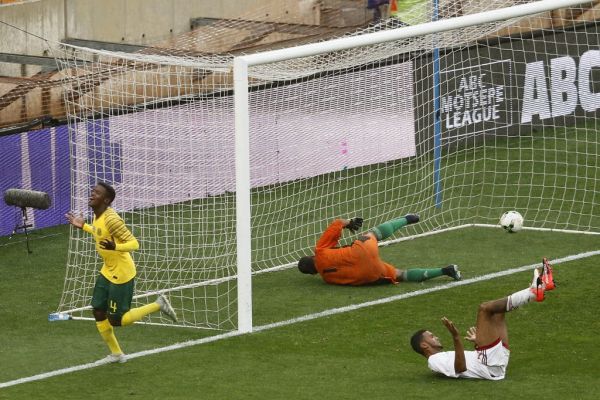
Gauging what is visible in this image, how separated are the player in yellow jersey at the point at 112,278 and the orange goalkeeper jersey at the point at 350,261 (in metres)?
2.90

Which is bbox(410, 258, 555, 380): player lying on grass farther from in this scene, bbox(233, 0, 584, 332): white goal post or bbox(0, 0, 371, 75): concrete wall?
bbox(0, 0, 371, 75): concrete wall

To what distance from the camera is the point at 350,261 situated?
15.8 m

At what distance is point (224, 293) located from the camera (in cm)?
1591

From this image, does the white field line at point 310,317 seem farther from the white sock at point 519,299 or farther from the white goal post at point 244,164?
the white sock at point 519,299

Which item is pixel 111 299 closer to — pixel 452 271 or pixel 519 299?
pixel 519 299

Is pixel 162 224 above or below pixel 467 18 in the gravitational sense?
below

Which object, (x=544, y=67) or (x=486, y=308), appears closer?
(x=486, y=308)

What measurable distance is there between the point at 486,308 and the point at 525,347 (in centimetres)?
135

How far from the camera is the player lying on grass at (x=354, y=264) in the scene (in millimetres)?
15758

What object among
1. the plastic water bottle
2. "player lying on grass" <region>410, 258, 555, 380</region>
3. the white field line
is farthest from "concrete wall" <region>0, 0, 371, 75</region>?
"player lying on grass" <region>410, 258, 555, 380</region>

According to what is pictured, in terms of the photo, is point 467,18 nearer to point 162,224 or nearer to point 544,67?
point 162,224

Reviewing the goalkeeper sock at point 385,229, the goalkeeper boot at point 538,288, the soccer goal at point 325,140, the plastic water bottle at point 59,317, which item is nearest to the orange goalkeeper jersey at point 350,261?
the goalkeeper sock at point 385,229

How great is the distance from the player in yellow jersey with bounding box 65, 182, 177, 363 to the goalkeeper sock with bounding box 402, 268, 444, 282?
3.51m

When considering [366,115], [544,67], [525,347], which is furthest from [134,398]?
[544,67]
